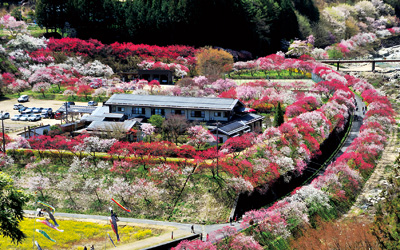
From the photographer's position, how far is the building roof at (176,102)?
4941cm

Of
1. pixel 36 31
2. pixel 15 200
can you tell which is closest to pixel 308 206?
pixel 15 200

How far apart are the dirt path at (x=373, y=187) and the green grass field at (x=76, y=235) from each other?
47.2 feet

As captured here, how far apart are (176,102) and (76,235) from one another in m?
21.2

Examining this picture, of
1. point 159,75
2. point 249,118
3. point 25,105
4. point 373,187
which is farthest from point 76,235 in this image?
point 159,75

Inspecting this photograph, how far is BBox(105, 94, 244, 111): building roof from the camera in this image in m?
49.4

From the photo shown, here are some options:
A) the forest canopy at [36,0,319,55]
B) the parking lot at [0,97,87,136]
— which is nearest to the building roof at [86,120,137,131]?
the parking lot at [0,97,87,136]

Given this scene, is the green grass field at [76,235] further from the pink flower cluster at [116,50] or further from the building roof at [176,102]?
the pink flower cluster at [116,50]

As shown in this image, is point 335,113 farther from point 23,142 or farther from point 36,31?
point 36,31

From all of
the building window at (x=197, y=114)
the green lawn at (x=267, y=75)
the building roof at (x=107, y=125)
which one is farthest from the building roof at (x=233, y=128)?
the green lawn at (x=267, y=75)

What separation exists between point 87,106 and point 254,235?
29833 mm

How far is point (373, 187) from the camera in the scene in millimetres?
39969

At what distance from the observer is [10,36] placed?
81.2 m

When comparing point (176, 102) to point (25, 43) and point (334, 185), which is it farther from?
point (25, 43)

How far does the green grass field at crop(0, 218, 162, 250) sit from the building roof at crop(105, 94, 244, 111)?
18321 mm
